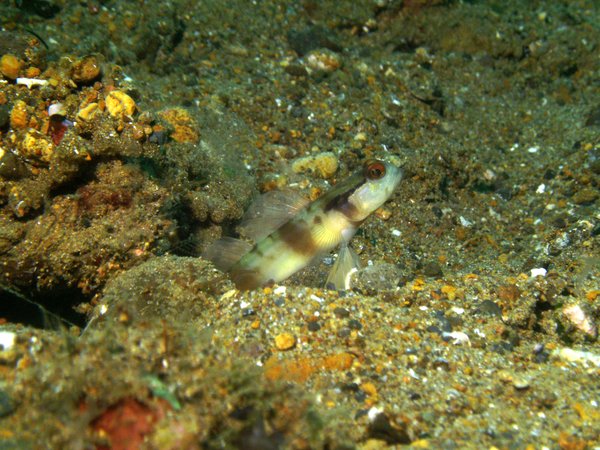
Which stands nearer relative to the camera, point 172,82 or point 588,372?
point 588,372

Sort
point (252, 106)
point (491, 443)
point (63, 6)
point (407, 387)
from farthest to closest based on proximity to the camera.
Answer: point (63, 6), point (252, 106), point (407, 387), point (491, 443)

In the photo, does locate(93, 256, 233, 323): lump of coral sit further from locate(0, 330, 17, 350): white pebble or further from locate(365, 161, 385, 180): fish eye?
locate(365, 161, 385, 180): fish eye

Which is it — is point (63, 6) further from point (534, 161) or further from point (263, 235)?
point (534, 161)

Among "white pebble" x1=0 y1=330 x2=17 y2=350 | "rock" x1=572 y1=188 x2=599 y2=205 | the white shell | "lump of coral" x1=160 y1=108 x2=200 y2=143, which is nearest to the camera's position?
"white pebble" x1=0 y1=330 x2=17 y2=350

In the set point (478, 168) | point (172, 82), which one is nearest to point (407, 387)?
point (478, 168)

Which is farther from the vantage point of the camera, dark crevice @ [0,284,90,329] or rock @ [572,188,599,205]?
rock @ [572,188,599,205]

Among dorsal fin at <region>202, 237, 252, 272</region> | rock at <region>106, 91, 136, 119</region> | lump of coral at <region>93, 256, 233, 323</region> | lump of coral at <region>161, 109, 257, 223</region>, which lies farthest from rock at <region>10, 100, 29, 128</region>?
dorsal fin at <region>202, 237, 252, 272</region>

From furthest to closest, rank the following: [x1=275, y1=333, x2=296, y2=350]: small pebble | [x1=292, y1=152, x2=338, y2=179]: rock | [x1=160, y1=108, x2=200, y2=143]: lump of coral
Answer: [x1=292, y1=152, x2=338, y2=179]: rock < [x1=160, y1=108, x2=200, y2=143]: lump of coral < [x1=275, y1=333, x2=296, y2=350]: small pebble
